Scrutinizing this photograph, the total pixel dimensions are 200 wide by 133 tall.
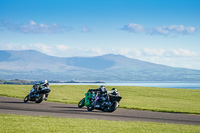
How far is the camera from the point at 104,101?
2236cm

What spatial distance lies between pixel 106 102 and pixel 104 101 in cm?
21

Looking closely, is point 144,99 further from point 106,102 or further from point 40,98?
point 106,102

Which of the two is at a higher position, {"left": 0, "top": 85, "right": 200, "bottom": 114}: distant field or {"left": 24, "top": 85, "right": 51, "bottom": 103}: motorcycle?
{"left": 24, "top": 85, "right": 51, "bottom": 103}: motorcycle

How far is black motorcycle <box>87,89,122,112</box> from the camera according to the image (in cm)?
2184

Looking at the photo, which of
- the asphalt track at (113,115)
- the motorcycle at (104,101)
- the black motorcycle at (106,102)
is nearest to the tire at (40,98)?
the asphalt track at (113,115)

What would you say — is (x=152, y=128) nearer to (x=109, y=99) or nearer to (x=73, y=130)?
(x=73, y=130)

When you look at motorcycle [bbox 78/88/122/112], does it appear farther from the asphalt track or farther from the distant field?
the distant field

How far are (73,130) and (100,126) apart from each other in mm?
1837

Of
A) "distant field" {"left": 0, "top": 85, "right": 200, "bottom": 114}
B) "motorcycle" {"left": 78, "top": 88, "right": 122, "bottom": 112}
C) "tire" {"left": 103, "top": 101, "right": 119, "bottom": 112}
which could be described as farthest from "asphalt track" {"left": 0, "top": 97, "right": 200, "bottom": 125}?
"distant field" {"left": 0, "top": 85, "right": 200, "bottom": 114}

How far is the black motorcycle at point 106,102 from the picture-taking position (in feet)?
71.7

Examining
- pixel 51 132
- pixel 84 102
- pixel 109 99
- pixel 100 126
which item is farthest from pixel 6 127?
pixel 84 102

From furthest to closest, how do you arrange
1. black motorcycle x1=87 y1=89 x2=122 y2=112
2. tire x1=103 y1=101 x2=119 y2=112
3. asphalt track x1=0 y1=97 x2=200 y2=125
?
black motorcycle x1=87 y1=89 x2=122 y2=112, tire x1=103 y1=101 x2=119 y2=112, asphalt track x1=0 y1=97 x2=200 y2=125

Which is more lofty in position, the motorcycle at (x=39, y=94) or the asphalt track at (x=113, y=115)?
the motorcycle at (x=39, y=94)

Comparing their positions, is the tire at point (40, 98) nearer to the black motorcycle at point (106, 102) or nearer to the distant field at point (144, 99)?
the distant field at point (144, 99)
